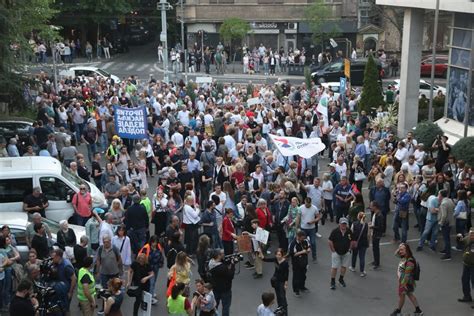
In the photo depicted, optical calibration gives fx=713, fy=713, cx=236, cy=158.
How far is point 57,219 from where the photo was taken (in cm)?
1602

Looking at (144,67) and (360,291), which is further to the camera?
(144,67)

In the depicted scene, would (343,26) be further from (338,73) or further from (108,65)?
(108,65)

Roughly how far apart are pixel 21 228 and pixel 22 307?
3.44m

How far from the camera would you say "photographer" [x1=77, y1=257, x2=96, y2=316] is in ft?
38.4

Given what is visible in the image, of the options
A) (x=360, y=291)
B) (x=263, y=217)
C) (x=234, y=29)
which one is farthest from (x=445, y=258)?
(x=234, y=29)

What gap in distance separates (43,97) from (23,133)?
443cm

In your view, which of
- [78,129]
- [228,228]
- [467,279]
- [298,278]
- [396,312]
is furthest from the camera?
[78,129]

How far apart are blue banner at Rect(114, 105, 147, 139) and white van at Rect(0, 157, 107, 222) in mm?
4788

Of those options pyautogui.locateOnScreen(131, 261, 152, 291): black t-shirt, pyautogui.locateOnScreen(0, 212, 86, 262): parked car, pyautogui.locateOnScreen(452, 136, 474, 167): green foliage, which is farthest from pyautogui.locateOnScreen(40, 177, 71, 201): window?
pyautogui.locateOnScreen(452, 136, 474, 167): green foliage

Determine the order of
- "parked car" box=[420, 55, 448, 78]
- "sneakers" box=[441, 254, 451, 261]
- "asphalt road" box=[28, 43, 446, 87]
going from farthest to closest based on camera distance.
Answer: "asphalt road" box=[28, 43, 446, 87] < "parked car" box=[420, 55, 448, 78] < "sneakers" box=[441, 254, 451, 261]

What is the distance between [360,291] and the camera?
46.0 feet

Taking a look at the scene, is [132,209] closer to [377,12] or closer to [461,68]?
[461,68]

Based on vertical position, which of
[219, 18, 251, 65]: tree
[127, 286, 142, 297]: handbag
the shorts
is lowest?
the shorts

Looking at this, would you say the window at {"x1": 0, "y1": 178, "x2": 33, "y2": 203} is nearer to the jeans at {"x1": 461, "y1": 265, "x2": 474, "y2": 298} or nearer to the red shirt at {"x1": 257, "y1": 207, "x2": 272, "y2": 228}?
the red shirt at {"x1": 257, "y1": 207, "x2": 272, "y2": 228}
